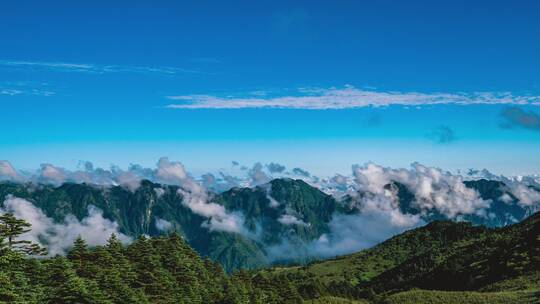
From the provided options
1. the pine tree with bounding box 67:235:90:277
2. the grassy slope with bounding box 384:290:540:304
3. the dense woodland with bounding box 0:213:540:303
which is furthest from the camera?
the grassy slope with bounding box 384:290:540:304

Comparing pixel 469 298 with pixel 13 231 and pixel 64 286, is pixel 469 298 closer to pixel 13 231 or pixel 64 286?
pixel 64 286

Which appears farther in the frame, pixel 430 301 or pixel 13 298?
pixel 430 301

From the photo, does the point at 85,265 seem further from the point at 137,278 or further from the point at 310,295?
the point at 310,295

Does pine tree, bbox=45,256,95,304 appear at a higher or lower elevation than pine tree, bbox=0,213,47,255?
lower

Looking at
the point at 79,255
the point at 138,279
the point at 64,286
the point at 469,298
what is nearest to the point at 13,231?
the point at 64,286

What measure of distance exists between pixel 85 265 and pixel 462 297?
359 ft

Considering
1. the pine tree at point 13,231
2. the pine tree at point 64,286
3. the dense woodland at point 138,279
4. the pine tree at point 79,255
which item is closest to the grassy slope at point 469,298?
the dense woodland at point 138,279

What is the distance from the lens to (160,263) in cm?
9794

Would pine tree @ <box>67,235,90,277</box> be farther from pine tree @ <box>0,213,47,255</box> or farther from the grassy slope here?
the grassy slope

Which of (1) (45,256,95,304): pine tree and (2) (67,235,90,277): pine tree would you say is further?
(2) (67,235,90,277): pine tree

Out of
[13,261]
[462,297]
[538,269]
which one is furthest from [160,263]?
[538,269]

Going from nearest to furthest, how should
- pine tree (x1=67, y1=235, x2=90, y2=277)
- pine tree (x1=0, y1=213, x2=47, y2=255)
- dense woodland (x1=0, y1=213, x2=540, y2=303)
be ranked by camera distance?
pine tree (x1=0, y1=213, x2=47, y2=255) < dense woodland (x1=0, y1=213, x2=540, y2=303) < pine tree (x1=67, y1=235, x2=90, y2=277)

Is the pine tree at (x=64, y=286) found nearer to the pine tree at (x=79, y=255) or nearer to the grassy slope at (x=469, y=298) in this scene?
the pine tree at (x=79, y=255)

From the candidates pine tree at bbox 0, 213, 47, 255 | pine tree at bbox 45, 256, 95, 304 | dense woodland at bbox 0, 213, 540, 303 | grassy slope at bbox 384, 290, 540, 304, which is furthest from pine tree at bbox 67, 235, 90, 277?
grassy slope at bbox 384, 290, 540, 304
